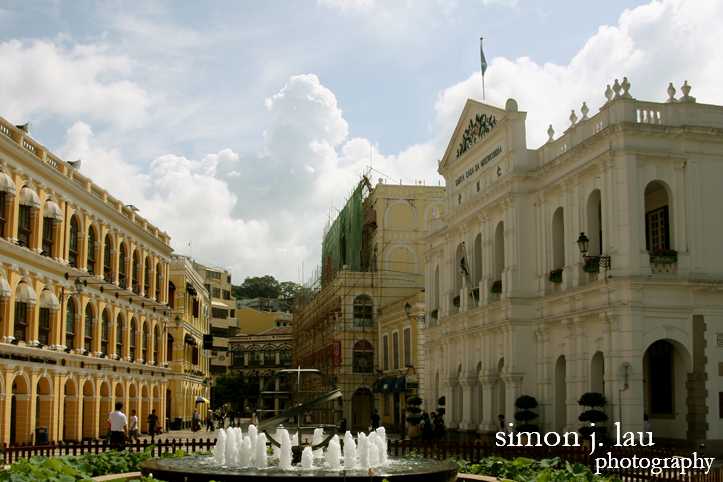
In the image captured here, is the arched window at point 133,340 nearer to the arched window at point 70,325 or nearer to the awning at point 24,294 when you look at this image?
the arched window at point 70,325

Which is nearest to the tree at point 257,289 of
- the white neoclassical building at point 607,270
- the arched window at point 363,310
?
the arched window at point 363,310

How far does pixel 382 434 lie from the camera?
1605 cm

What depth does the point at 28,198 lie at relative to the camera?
3003cm

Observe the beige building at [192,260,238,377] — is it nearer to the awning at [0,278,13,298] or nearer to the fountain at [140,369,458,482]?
the awning at [0,278,13,298]

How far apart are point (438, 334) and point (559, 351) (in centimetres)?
1275

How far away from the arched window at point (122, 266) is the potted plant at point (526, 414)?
2214 cm

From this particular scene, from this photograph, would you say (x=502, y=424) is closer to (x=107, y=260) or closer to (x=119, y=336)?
(x=107, y=260)

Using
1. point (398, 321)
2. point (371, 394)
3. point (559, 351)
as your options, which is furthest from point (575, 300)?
point (371, 394)

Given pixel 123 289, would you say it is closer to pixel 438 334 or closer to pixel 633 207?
pixel 438 334

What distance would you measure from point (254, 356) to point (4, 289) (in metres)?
76.6

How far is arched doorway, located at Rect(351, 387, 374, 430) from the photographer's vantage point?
5669 centimetres

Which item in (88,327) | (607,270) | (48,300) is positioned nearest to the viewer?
(607,270)

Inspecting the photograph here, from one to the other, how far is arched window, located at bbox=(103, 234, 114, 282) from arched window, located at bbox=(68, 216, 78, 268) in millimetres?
3252

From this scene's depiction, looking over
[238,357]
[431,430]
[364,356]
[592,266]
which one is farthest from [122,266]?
[238,357]
